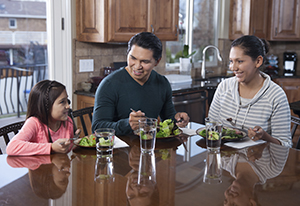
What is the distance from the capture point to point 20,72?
10.0 feet

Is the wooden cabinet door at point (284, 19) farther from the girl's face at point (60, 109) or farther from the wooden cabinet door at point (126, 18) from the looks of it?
the girl's face at point (60, 109)

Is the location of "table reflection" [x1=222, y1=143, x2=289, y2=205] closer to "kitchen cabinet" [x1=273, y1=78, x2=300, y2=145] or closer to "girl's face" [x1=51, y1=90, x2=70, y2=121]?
"girl's face" [x1=51, y1=90, x2=70, y2=121]

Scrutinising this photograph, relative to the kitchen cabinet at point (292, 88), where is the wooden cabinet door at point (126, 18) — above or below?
above

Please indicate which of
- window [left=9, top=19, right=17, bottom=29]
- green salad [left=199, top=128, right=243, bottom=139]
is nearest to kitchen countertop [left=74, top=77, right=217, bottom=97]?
window [left=9, top=19, right=17, bottom=29]

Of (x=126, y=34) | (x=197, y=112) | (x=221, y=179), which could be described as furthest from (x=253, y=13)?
(x=221, y=179)

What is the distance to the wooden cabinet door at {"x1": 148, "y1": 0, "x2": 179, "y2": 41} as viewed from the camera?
3.30m

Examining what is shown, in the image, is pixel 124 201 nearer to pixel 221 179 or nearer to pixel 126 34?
pixel 221 179

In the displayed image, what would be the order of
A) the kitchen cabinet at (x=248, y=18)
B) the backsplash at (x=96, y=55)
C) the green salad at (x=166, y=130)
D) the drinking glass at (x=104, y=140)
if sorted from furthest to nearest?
the kitchen cabinet at (x=248, y=18)
the backsplash at (x=96, y=55)
the green salad at (x=166, y=130)
the drinking glass at (x=104, y=140)

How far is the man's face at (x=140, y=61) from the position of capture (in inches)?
76.0

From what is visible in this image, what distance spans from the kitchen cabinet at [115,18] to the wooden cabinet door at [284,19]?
85.5 inches

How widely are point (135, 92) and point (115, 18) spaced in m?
1.20

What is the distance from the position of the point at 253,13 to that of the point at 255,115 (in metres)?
2.97

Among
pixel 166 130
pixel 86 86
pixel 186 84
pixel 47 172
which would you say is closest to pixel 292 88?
pixel 186 84

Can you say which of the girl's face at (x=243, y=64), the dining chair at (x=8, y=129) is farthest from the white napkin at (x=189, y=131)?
the dining chair at (x=8, y=129)
